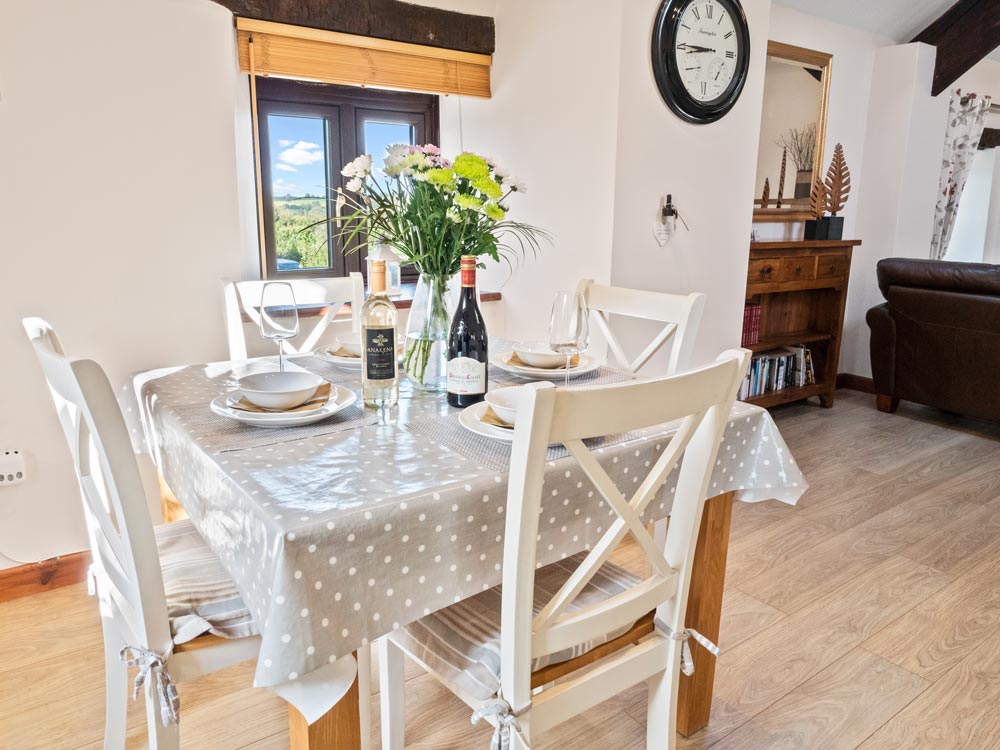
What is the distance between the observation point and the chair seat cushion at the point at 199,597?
1.20 m

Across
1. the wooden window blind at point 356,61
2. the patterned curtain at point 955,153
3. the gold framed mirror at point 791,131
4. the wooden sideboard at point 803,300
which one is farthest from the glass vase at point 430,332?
the patterned curtain at point 955,153

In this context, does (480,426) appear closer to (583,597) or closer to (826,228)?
(583,597)

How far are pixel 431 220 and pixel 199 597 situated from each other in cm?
82

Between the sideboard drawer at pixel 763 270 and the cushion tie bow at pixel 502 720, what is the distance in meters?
3.02

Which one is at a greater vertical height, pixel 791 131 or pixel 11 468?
pixel 791 131

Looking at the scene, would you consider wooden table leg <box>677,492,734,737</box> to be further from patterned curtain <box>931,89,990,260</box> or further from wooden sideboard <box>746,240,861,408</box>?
patterned curtain <box>931,89,990,260</box>

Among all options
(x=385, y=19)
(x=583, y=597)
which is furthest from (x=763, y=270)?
(x=583, y=597)

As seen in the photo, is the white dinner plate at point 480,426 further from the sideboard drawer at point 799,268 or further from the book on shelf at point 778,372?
the sideboard drawer at point 799,268

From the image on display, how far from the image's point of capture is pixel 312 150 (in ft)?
9.47

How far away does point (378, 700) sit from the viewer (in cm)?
179

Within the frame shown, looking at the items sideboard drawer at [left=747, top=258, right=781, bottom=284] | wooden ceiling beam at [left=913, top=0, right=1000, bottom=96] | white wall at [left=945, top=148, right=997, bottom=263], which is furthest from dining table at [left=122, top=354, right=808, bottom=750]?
white wall at [left=945, top=148, right=997, bottom=263]

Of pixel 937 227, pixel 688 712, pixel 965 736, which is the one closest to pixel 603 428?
pixel 688 712

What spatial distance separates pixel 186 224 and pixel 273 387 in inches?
41.2

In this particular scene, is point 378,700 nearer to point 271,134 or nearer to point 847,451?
point 271,134
